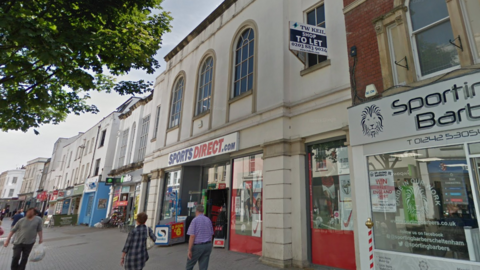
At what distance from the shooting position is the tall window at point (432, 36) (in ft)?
17.4

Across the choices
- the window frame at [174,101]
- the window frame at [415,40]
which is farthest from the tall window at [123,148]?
the window frame at [415,40]

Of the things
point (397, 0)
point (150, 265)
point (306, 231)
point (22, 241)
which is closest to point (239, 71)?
point (397, 0)

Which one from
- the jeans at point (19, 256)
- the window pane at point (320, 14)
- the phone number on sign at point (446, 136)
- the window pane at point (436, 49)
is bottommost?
the jeans at point (19, 256)

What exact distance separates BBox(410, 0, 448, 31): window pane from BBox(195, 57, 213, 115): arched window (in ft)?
27.0

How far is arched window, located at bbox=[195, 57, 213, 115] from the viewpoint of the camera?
41.0 ft

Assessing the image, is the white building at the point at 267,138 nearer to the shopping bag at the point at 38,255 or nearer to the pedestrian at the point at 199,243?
the pedestrian at the point at 199,243

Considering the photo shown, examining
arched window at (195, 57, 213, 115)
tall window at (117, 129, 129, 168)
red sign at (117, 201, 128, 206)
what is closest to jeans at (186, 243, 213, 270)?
arched window at (195, 57, 213, 115)

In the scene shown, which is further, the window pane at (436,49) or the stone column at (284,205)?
the stone column at (284,205)

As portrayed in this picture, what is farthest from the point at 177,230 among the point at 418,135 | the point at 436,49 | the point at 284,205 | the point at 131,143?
the point at 131,143

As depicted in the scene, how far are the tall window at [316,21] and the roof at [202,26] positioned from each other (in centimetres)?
465

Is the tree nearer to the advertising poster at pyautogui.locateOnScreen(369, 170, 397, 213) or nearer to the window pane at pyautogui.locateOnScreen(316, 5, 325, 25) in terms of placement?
the window pane at pyautogui.locateOnScreen(316, 5, 325, 25)

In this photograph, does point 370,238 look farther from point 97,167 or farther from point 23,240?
point 97,167

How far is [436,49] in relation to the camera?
5.50 metres

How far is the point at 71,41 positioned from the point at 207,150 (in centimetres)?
602
